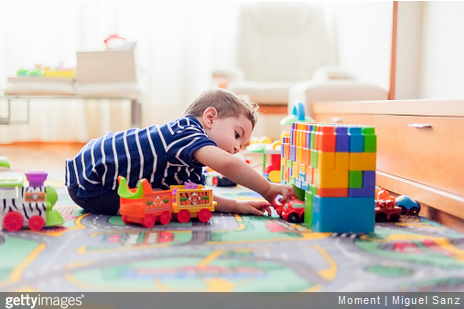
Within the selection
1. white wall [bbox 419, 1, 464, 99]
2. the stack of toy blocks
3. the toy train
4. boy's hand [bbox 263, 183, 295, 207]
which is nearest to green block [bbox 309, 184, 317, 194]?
the stack of toy blocks

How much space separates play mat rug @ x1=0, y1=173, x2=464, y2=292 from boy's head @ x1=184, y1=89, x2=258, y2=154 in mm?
223

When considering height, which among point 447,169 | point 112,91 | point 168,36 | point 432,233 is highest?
point 168,36

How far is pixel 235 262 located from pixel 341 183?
31 centimetres

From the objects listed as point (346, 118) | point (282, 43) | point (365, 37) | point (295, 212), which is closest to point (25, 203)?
point (295, 212)

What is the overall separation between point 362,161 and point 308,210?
0.16 metres

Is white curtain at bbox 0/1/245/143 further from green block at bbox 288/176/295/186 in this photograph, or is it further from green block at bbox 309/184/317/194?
green block at bbox 309/184/317/194

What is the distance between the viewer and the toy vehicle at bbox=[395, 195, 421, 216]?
1.20 metres

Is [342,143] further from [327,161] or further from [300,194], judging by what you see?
[300,194]

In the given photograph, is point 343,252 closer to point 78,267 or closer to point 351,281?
point 351,281

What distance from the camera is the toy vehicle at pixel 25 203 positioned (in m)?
0.98

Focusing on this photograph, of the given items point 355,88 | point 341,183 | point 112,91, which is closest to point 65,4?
point 112,91

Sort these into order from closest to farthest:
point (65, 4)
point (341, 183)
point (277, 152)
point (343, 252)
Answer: point (343, 252), point (341, 183), point (277, 152), point (65, 4)

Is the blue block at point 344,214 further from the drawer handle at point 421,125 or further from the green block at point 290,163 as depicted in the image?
the drawer handle at point 421,125

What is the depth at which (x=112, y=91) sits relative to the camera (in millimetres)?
2688
